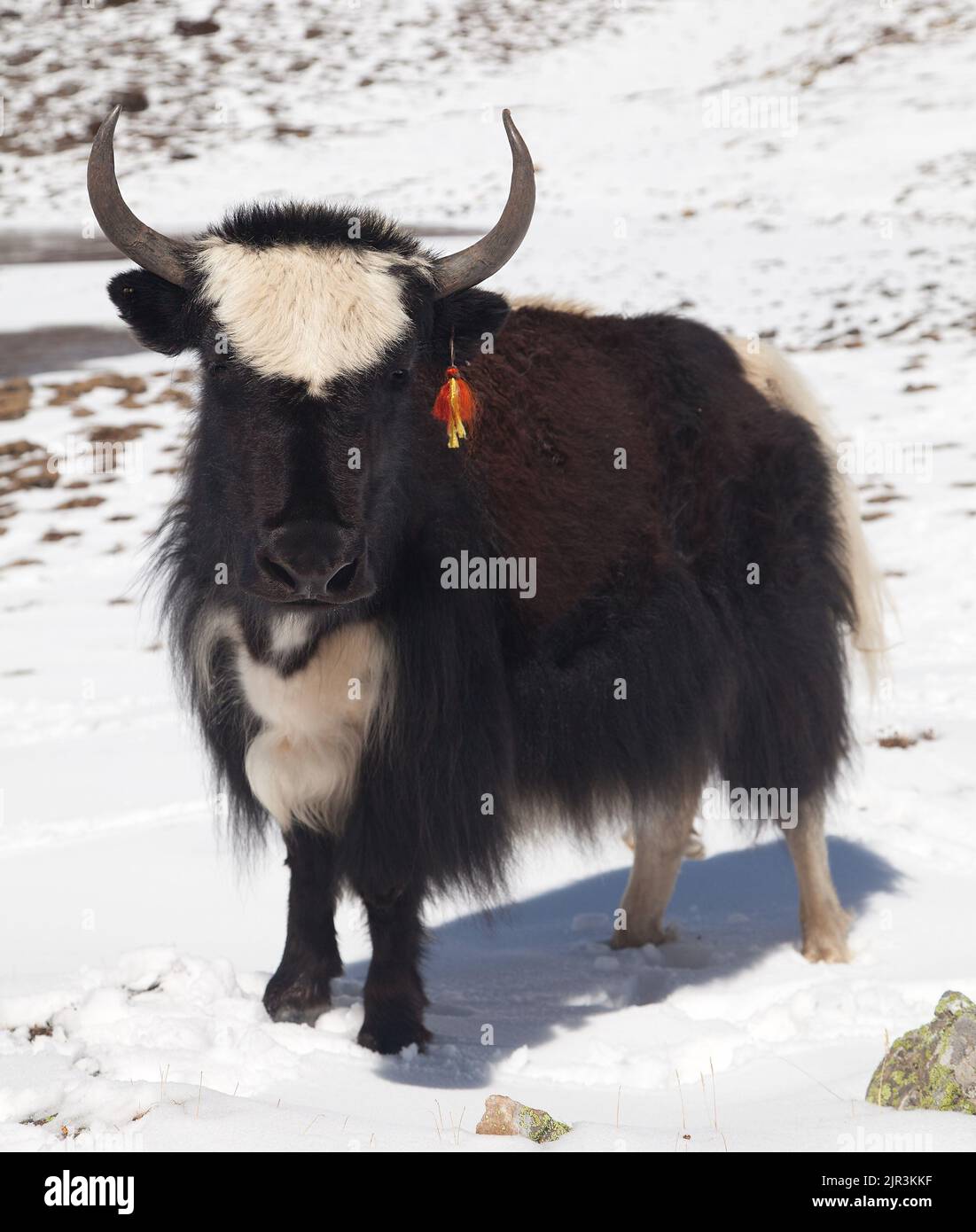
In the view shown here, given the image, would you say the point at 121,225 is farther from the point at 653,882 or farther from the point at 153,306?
the point at 653,882

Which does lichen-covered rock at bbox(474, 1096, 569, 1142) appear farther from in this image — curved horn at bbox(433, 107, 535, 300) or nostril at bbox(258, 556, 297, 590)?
curved horn at bbox(433, 107, 535, 300)

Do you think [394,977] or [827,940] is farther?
[827,940]

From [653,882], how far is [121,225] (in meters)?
2.49

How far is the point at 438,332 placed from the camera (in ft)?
11.0

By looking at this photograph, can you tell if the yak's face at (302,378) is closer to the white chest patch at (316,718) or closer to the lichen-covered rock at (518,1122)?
the white chest patch at (316,718)

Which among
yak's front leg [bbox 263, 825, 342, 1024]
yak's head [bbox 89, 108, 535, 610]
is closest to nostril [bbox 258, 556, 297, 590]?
yak's head [bbox 89, 108, 535, 610]

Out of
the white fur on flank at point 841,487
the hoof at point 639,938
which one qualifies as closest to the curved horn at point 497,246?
the white fur on flank at point 841,487

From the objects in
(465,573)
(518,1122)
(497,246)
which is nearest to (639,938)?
(465,573)

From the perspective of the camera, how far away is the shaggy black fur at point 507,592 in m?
3.15

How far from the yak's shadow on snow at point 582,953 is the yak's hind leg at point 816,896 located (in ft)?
0.26

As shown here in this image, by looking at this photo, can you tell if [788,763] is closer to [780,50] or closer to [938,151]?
[938,151]

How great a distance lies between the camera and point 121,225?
10.3 ft

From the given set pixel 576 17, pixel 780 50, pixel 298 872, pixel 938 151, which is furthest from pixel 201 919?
pixel 576 17

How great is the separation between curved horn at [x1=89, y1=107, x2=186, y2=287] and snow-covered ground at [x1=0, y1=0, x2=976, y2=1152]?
5.77 ft
